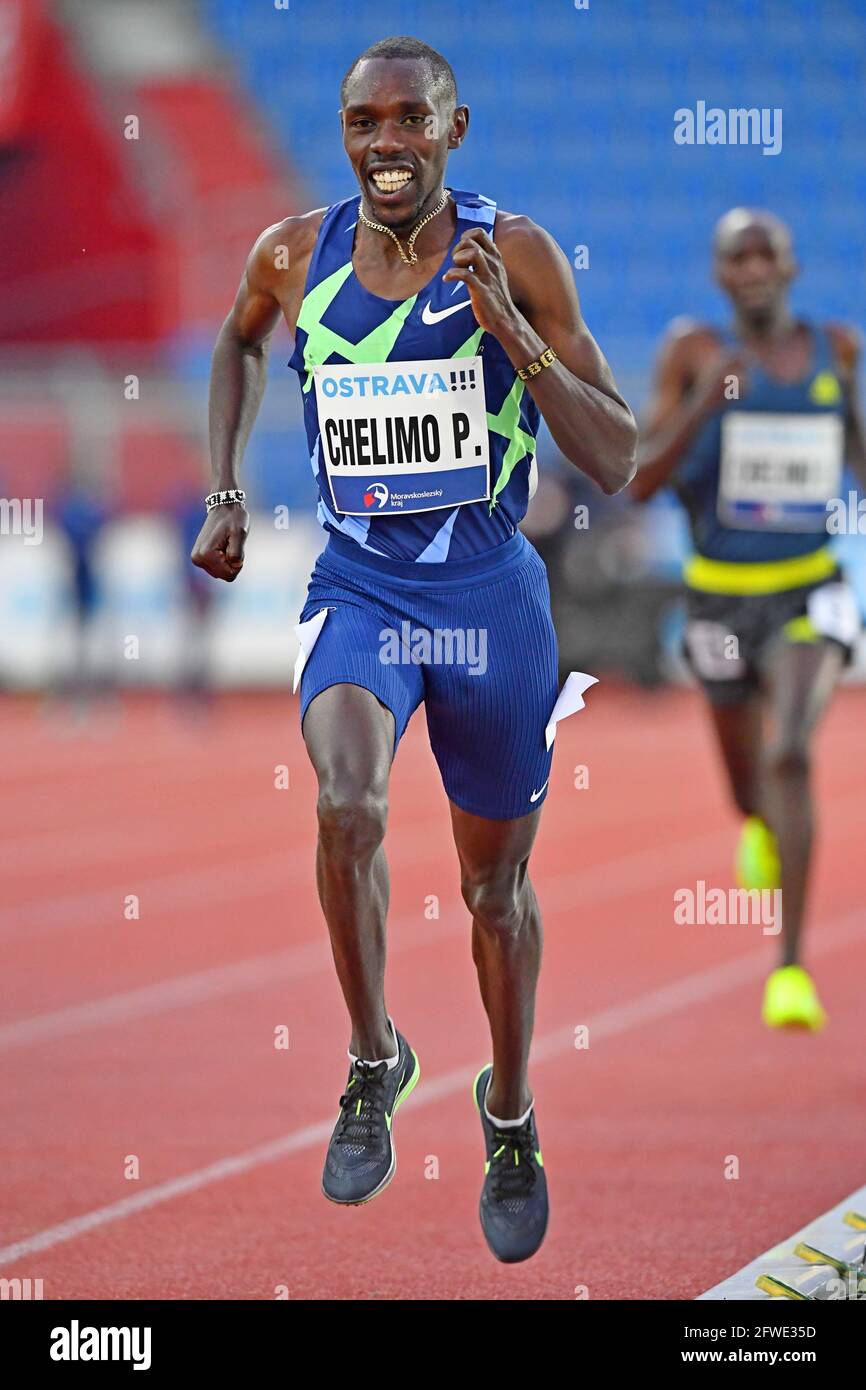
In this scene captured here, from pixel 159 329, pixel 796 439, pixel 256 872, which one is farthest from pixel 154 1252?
pixel 159 329

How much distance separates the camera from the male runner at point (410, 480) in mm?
3748

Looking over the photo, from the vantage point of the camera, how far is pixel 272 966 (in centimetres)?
798

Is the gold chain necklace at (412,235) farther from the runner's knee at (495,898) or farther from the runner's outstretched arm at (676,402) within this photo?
the runner's outstretched arm at (676,402)

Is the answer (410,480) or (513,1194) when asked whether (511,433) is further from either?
(513,1194)

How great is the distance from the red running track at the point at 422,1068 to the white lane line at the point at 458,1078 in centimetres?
1

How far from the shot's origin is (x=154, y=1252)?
14.5 feet

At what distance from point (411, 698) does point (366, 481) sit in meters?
0.43

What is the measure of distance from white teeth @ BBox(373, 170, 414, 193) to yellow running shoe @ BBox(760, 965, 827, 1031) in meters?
3.58

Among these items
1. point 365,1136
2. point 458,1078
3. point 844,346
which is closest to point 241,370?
point 365,1136

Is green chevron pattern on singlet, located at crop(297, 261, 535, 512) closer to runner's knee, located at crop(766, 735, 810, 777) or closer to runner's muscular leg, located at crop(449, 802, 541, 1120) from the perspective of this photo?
runner's muscular leg, located at crop(449, 802, 541, 1120)

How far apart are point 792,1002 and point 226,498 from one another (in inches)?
128

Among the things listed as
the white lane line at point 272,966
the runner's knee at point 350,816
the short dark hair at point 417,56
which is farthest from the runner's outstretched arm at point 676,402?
the runner's knee at point 350,816

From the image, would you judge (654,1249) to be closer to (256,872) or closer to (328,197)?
(256,872)

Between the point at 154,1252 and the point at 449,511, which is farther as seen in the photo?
the point at 154,1252
